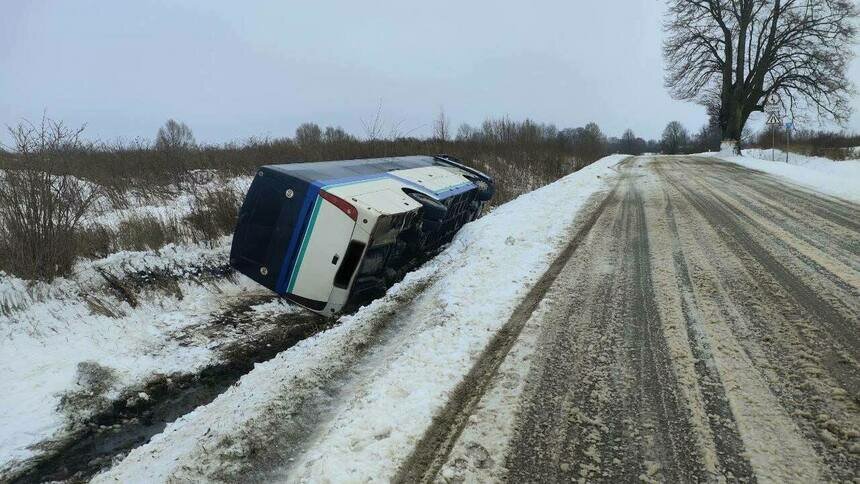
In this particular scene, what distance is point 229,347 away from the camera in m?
5.24

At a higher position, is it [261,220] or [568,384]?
[261,220]

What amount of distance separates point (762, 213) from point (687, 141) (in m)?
105

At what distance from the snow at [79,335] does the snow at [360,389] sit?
107 centimetres

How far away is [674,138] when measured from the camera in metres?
99.6

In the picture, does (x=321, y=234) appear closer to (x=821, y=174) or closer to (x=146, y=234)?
(x=146, y=234)

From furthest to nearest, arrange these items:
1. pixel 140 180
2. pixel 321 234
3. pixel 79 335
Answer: pixel 140 180, pixel 321 234, pixel 79 335

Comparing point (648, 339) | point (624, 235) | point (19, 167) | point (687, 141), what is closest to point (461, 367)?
point (648, 339)

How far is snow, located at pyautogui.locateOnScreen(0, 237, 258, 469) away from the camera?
395 cm

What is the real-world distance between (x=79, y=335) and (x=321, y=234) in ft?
8.78

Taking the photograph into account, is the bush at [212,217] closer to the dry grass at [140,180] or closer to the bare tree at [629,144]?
the dry grass at [140,180]

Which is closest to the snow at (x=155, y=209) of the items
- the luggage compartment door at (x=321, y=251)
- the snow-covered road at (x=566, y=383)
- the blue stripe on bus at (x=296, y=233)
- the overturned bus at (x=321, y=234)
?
the overturned bus at (x=321, y=234)

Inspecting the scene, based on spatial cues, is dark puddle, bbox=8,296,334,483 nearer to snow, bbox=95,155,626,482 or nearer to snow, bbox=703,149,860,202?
snow, bbox=95,155,626,482

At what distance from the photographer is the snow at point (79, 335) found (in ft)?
12.9

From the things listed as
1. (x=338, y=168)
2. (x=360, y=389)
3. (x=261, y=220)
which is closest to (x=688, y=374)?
(x=360, y=389)
